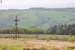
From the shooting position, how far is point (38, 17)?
2.16 metres

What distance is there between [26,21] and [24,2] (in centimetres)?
20

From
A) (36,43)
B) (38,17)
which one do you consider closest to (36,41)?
(36,43)

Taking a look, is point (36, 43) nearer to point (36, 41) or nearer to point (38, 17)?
point (36, 41)

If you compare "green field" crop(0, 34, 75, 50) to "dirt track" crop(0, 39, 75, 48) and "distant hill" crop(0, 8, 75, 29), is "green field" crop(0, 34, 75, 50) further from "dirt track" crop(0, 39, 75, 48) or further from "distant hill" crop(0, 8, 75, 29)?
"distant hill" crop(0, 8, 75, 29)

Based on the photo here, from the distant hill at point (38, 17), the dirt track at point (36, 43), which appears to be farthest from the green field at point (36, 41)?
the distant hill at point (38, 17)

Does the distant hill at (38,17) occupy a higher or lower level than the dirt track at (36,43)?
higher

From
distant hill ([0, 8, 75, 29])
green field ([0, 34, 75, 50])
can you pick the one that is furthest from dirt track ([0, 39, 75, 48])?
distant hill ([0, 8, 75, 29])

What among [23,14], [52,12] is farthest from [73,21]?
[23,14]

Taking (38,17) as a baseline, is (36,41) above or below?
below

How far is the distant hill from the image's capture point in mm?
2137

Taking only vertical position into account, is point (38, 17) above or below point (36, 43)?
above

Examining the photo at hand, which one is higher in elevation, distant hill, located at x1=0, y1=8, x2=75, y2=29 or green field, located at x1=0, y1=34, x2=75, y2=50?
distant hill, located at x1=0, y1=8, x2=75, y2=29

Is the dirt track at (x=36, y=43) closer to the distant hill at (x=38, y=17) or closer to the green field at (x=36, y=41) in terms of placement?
the green field at (x=36, y=41)

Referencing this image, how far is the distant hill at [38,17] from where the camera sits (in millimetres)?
2137
